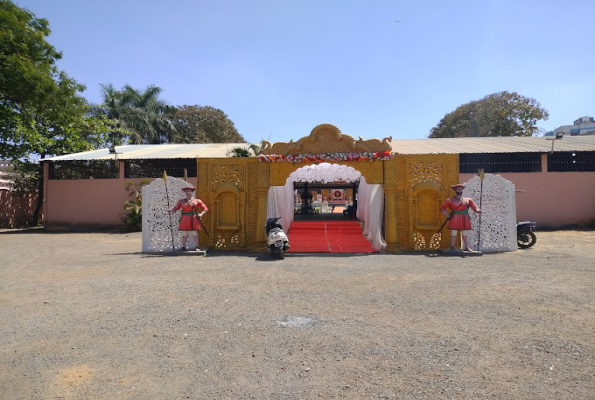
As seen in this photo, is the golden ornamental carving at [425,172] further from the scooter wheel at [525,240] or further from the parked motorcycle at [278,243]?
the parked motorcycle at [278,243]

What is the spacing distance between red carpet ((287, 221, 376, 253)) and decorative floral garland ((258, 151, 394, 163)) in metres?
2.36

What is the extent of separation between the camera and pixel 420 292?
5.56 meters

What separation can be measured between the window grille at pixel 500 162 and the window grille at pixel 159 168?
1205 centimetres

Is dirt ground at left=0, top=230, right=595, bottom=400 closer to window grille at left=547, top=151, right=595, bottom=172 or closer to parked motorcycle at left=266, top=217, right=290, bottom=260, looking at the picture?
parked motorcycle at left=266, top=217, right=290, bottom=260

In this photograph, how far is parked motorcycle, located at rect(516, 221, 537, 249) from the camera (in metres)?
10.2

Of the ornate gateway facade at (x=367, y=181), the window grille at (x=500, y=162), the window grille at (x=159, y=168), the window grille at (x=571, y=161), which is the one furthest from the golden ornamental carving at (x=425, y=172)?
the window grille at (x=159, y=168)

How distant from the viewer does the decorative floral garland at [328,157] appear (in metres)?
9.74

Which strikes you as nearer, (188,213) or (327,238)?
(188,213)

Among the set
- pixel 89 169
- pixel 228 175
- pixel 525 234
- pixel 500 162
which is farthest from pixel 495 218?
pixel 89 169

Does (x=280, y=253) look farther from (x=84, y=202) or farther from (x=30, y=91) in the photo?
(x=84, y=202)

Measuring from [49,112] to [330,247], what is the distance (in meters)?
12.1

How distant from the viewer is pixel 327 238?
12.2m

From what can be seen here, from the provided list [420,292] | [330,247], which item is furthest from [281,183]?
[420,292]

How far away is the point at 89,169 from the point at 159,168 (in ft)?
12.1
